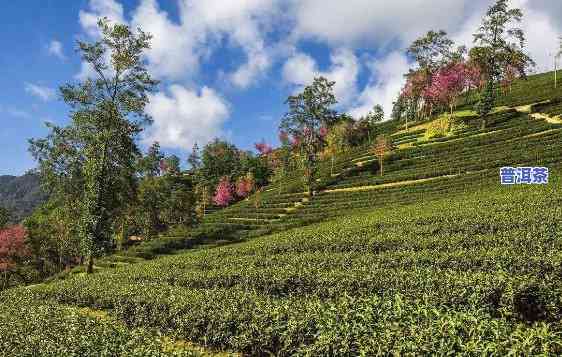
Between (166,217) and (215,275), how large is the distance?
2190 inches

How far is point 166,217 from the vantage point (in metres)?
76.4

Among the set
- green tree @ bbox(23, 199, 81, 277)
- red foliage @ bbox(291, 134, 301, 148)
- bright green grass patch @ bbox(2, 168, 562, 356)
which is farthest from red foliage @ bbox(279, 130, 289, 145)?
bright green grass patch @ bbox(2, 168, 562, 356)

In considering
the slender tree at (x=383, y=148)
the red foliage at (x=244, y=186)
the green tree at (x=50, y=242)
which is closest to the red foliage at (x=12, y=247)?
the green tree at (x=50, y=242)

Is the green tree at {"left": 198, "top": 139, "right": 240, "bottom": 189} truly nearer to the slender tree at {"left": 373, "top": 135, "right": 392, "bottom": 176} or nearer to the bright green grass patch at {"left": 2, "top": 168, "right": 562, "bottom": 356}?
the slender tree at {"left": 373, "top": 135, "right": 392, "bottom": 176}

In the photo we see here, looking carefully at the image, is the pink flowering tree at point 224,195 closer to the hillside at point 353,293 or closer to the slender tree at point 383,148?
the slender tree at point 383,148

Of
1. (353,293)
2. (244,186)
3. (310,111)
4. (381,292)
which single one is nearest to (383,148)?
(310,111)

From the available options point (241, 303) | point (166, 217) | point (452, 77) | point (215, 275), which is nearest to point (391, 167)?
point (452, 77)

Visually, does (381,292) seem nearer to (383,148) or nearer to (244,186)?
(383,148)

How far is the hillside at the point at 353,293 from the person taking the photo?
9.99 meters

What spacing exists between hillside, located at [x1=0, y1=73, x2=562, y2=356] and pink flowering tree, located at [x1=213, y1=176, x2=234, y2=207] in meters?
47.9

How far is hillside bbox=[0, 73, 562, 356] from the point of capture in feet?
32.8

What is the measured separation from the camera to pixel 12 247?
58.5 meters

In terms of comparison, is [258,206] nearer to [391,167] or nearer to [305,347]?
[391,167]

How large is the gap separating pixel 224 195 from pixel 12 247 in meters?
45.8
